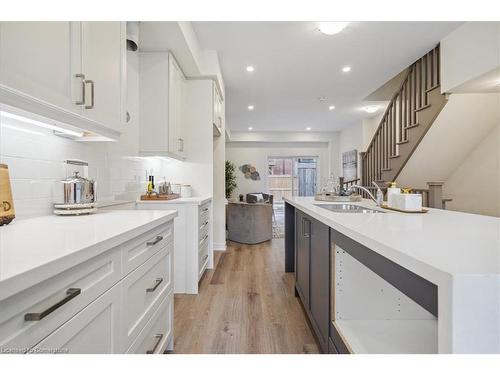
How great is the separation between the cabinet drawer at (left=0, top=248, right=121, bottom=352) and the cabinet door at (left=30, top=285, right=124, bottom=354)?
2 cm

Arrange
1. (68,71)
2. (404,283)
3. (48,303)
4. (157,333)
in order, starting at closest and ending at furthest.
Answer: (48,303), (404,283), (68,71), (157,333)

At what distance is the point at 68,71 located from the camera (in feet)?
3.58

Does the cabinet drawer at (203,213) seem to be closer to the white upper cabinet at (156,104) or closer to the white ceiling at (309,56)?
the white upper cabinet at (156,104)

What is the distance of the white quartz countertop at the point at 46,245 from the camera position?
0.52 m

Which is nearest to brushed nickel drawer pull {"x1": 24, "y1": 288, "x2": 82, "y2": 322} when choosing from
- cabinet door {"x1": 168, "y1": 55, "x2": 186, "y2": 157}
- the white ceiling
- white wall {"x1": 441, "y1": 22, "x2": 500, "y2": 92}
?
cabinet door {"x1": 168, "y1": 55, "x2": 186, "y2": 157}

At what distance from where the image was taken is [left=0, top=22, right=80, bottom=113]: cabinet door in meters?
0.82

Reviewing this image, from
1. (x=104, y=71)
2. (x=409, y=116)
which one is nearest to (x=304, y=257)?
(x=104, y=71)

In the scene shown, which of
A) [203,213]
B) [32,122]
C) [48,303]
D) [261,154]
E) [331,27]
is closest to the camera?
[48,303]

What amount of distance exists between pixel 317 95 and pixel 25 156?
15.7 feet

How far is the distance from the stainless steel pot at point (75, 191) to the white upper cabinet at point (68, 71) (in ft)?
1.01

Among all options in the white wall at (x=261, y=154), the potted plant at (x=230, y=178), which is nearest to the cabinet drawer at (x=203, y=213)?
the potted plant at (x=230, y=178)

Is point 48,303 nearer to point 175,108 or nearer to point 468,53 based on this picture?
point 175,108

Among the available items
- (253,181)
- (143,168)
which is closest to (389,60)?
(143,168)

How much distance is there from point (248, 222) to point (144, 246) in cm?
353
